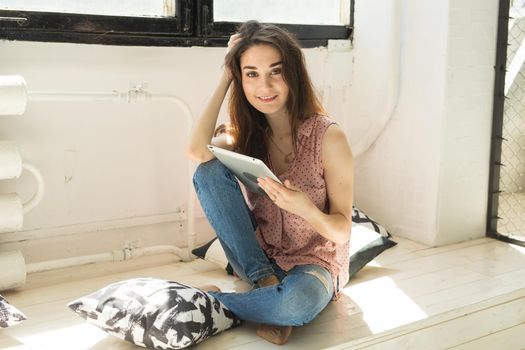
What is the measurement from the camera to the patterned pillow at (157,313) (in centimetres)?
143

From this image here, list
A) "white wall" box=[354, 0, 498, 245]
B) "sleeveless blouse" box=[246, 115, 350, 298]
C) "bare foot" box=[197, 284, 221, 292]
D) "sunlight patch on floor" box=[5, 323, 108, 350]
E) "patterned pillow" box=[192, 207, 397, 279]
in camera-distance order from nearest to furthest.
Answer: "sunlight patch on floor" box=[5, 323, 108, 350]
"sleeveless blouse" box=[246, 115, 350, 298]
"bare foot" box=[197, 284, 221, 292]
"patterned pillow" box=[192, 207, 397, 279]
"white wall" box=[354, 0, 498, 245]

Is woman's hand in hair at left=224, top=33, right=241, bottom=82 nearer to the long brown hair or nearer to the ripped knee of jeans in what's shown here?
the long brown hair

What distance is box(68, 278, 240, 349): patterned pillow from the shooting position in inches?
56.2

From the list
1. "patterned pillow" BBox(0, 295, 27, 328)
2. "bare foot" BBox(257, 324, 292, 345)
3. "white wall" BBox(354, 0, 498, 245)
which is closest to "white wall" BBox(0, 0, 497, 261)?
"white wall" BBox(354, 0, 498, 245)

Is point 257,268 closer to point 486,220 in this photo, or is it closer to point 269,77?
point 269,77

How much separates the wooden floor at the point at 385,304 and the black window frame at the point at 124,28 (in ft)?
2.38

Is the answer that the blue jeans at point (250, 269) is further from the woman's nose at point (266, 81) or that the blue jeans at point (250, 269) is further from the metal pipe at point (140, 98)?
the metal pipe at point (140, 98)

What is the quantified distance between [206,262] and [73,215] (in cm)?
46

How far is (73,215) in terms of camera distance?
2.06 meters

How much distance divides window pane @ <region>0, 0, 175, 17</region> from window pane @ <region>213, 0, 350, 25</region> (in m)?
0.21

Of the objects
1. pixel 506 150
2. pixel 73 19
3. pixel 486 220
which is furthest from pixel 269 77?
pixel 506 150

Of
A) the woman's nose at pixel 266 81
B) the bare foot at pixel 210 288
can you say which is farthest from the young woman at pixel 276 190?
the bare foot at pixel 210 288

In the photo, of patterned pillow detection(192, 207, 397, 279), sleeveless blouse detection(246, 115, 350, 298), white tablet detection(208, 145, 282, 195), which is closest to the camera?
white tablet detection(208, 145, 282, 195)

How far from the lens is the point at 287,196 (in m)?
1.42
